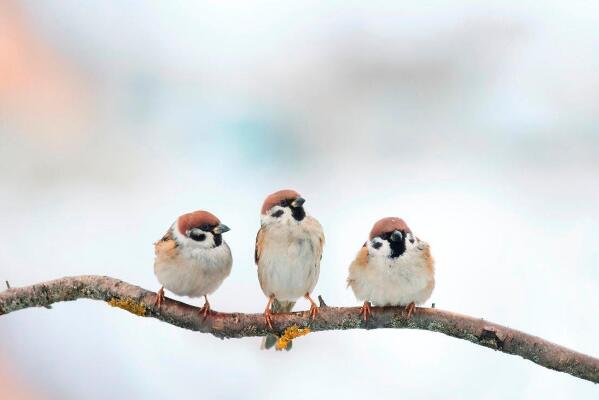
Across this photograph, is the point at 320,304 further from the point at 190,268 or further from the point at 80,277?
the point at 80,277

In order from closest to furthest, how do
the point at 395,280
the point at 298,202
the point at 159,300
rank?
the point at 159,300 < the point at 395,280 < the point at 298,202

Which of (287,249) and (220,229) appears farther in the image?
(287,249)

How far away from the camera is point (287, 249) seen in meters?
2.38

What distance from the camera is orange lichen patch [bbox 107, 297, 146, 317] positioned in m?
2.07

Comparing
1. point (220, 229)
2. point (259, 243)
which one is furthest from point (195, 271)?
point (259, 243)

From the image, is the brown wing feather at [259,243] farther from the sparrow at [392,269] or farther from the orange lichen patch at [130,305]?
the orange lichen patch at [130,305]

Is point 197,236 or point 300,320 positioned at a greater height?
point 197,236

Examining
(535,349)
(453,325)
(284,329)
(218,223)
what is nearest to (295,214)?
(218,223)

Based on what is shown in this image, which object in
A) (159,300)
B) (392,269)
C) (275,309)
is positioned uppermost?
(392,269)

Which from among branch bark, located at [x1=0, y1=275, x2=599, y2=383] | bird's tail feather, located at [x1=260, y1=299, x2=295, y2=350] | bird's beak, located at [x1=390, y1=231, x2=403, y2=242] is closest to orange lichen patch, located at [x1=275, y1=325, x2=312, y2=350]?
branch bark, located at [x1=0, y1=275, x2=599, y2=383]

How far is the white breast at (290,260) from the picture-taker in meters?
2.36

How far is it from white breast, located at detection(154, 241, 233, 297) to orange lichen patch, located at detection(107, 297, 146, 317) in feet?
0.64

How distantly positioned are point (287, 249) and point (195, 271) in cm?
34

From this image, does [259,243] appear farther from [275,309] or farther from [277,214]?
[275,309]
